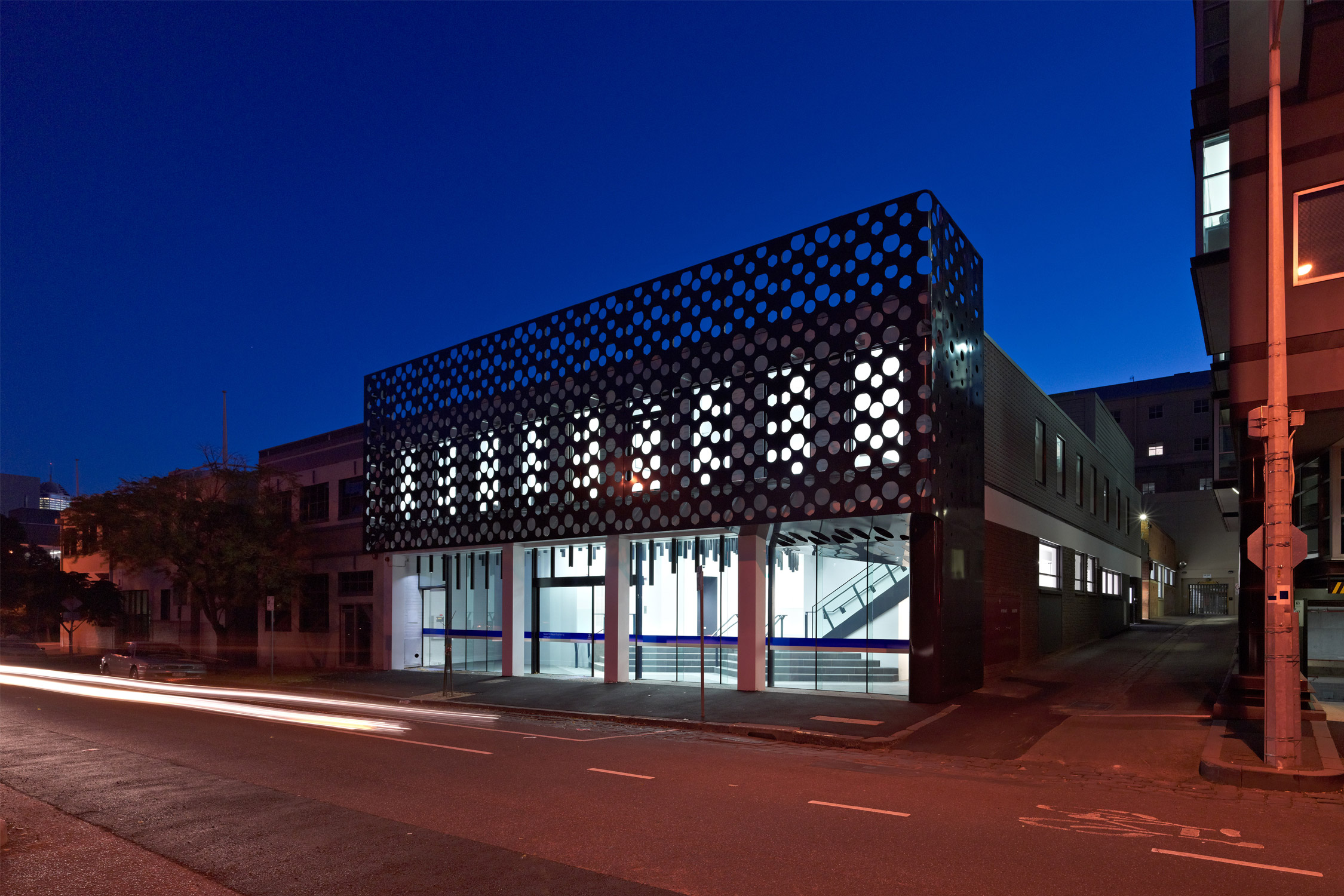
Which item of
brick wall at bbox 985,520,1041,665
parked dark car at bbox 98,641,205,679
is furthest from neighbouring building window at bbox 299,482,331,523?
brick wall at bbox 985,520,1041,665

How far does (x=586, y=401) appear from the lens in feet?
85.8

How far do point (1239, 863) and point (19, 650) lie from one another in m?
67.6

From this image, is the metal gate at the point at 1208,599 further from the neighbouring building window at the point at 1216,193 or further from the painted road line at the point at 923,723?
the painted road line at the point at 923,723

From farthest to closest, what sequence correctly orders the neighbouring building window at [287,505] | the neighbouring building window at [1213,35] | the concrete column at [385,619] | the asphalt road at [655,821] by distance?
the neighbouring building window at [287,505] < the concrete column at [385,619] < the neighbouring building window at [1213,35] < the asphalt road at [655,821]

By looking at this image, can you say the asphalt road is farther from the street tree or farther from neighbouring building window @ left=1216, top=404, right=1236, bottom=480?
the street tree

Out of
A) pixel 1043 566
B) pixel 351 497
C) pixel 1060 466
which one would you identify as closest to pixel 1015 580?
pixel 1043 566

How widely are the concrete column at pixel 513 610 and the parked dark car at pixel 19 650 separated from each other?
31278mm

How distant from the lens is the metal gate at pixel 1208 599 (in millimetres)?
64500

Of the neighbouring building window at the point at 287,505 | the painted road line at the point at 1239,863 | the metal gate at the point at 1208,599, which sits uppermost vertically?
the neighbouring building window at the point at 287,505

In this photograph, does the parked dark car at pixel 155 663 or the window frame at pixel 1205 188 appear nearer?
the window frame at pixel 1205 188

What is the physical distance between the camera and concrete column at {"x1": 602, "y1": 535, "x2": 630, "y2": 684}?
2520 centimetres

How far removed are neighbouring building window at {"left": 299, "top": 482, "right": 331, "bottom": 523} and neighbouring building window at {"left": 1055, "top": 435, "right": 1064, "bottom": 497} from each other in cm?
2851

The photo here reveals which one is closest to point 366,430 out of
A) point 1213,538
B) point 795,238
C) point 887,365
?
point 795,238

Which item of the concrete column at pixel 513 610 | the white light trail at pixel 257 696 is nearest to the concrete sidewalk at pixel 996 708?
the concrete column at pixel 513 610
